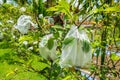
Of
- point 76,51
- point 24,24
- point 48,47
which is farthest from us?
point 24,24

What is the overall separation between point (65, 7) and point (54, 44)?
0.99 feet

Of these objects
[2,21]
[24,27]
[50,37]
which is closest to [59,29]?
[50,37]

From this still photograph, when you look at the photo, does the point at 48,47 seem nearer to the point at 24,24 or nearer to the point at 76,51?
the point at 76,51

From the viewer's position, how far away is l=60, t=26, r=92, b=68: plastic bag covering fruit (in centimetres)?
100

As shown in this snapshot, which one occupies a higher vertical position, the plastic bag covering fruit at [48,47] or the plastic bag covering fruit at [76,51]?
the plastic bag covering fruit at [76,51]

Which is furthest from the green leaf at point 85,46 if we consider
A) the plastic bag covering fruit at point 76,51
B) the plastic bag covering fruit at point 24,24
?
the plastic bag covering fruit at point 24,24

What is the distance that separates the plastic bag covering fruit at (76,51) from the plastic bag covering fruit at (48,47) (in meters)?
0.29

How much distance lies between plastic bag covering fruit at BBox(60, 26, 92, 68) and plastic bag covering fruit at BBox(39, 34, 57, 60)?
29cm

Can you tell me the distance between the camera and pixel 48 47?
1328 millimetres

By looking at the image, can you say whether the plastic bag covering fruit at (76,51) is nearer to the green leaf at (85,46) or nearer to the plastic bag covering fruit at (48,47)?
the green leaf at (85,46)

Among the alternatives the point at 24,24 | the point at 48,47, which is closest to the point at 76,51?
the point at 48,47

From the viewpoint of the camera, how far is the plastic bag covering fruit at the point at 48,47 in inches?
52.0

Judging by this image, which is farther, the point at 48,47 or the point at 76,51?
the point at 48,47

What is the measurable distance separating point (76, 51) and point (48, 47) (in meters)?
0.35
